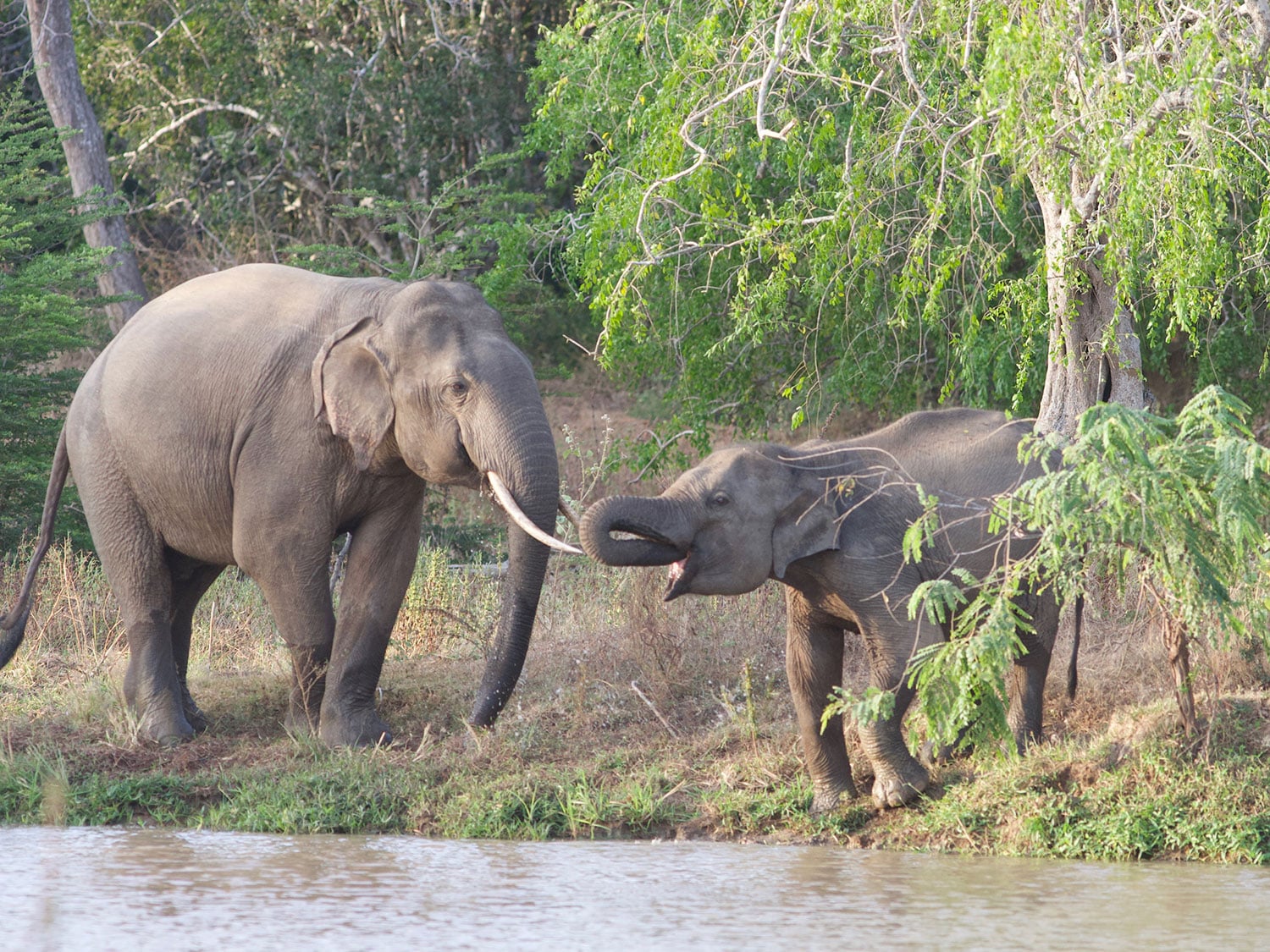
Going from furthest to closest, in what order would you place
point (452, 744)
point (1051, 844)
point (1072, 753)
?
point (452, 744) < point (1072, 753) < point (1051, 844)

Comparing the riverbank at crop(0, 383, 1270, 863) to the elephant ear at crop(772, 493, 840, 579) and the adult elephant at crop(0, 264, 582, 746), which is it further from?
the elephant ear at crop(772, 493, 840, 579)

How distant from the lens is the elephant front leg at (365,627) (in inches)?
349

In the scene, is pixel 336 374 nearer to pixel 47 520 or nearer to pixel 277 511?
pixel 277 511

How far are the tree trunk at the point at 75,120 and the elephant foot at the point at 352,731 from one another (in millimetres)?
11610

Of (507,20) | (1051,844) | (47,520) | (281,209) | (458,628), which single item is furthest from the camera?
(281,209)

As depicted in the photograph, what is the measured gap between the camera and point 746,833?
773 centimetres

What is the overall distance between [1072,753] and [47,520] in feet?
19.1

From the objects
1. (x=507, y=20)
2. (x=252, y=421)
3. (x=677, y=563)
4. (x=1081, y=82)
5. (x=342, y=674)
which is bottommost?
(x=342, y=674)

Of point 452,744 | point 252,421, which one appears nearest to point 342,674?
point 452,744

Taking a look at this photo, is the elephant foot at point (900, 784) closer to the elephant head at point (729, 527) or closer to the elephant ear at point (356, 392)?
the elephant head at point (729, 527)

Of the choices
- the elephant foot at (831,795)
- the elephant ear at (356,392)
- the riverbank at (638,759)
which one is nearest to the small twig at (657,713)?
the riverbank at (638,759)

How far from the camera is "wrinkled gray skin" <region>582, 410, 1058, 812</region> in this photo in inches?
291

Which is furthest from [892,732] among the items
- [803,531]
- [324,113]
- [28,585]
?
[324,113]

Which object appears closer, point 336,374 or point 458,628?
point 336,374
